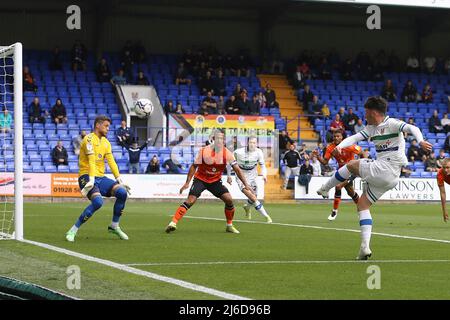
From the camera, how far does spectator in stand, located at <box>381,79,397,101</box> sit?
151ft

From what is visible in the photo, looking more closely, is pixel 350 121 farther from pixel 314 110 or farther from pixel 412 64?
pixel 412 64

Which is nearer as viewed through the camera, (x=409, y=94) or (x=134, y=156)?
(x=134, y=156)

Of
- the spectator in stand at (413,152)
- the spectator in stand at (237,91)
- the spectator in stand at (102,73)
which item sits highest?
the spectator in stand at (102,73)

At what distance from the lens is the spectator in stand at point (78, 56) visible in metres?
42.8

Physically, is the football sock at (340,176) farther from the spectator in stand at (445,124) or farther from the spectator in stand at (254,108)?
the spectator in stand at (445,124)

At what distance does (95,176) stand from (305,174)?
21800 millimetres

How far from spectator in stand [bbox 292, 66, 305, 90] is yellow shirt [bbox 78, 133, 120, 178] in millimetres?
30818

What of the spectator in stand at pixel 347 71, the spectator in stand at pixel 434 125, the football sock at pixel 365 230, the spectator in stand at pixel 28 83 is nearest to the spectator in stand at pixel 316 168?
the spectator in stand at pixel 434 125

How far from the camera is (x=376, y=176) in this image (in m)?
12.8

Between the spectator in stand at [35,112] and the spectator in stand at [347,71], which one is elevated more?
the spectator in stand at [347,71]

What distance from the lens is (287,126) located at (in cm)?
4344

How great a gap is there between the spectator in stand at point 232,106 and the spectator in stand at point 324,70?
8.05 meters

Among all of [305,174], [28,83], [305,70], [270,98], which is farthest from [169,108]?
[305,70]

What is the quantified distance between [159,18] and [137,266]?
120 feet
